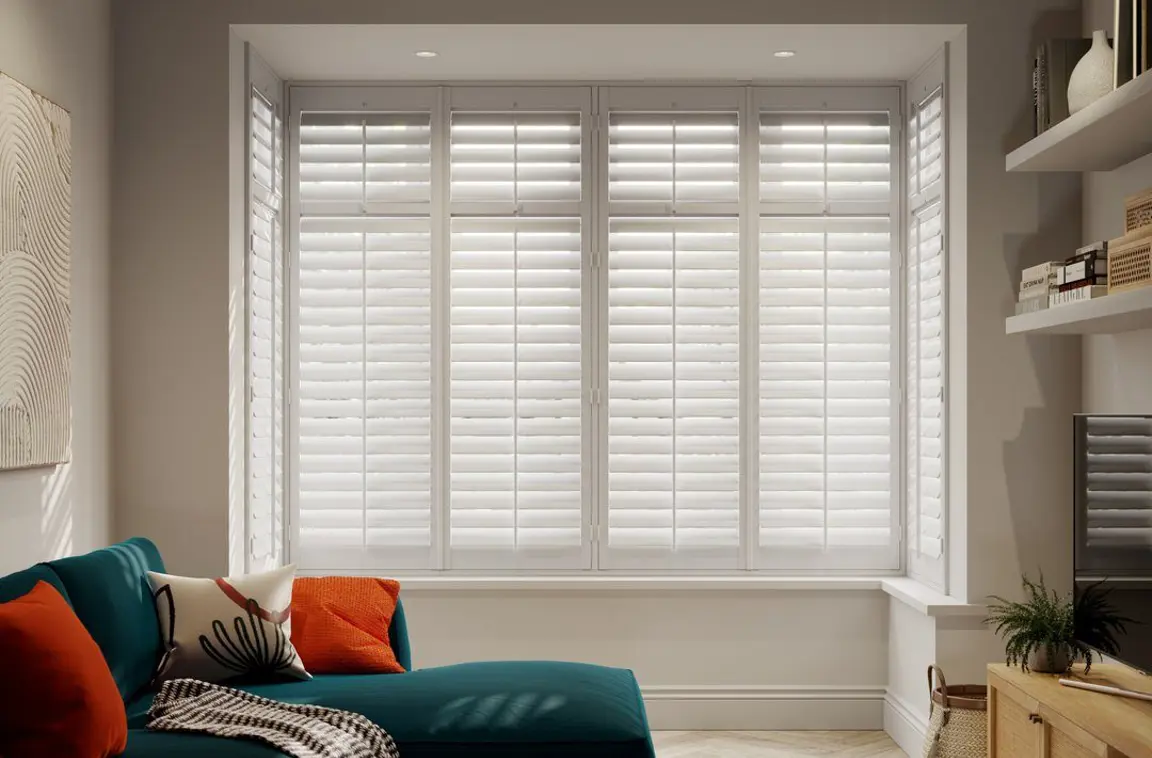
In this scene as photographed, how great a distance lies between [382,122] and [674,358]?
58.2 inches

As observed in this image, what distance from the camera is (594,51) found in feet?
12.6

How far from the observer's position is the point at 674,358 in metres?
4.13

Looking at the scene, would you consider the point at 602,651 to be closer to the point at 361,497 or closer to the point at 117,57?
the point at 361,497

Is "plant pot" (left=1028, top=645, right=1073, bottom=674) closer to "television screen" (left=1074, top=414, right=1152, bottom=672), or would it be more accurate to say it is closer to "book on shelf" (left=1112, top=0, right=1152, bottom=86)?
"television screen" (left=1074, top=414, right=1152, bottom=672)

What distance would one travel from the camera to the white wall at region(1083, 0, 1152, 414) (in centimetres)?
309

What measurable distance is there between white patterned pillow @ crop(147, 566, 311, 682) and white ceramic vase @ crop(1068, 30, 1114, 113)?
2.65m

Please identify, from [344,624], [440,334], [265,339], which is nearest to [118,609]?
[344,624]

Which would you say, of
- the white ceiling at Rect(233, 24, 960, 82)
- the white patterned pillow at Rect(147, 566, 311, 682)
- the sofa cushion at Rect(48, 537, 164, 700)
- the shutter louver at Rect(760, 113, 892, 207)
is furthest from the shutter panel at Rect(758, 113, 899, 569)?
the sofa cushion at Rect(48, 537, 164, 700)

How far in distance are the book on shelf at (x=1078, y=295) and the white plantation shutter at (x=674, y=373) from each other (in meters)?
1.31

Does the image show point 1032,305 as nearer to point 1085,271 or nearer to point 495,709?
point 1085,271

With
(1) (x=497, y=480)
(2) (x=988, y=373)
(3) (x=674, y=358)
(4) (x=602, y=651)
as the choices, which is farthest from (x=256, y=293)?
(2) (x=988, y=373)

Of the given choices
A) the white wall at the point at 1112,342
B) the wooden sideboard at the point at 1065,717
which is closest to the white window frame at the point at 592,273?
the white wall at the point at 1112,342

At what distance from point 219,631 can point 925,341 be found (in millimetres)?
2622

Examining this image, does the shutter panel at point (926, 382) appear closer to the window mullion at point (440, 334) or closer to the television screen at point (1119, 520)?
the television screen at point (1119, 520)
